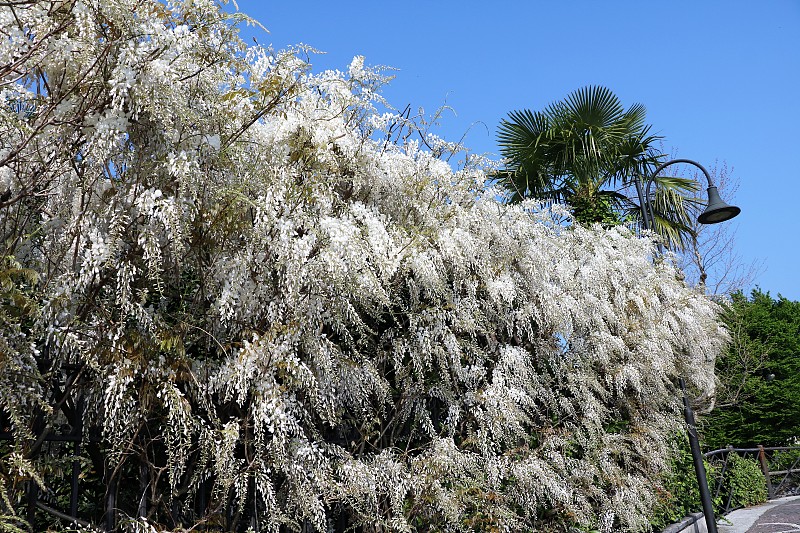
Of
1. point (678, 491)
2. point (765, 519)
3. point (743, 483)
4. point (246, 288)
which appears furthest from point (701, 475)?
point (246, 288)

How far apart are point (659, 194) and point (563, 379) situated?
602 cm

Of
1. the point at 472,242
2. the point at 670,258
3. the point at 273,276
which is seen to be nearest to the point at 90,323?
the point at 273,276

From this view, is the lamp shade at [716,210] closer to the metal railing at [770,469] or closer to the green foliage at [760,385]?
the metal railing at [770,469]

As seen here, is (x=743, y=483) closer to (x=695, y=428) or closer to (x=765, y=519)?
(x=765, y=519)

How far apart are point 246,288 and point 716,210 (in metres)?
6.77

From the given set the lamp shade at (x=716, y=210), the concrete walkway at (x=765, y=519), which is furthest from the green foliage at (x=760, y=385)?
the lamp shade at (x=716, y=210)

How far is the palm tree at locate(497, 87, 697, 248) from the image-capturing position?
9.69 metres

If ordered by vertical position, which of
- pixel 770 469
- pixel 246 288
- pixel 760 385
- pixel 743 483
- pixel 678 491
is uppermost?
pixel 760 385

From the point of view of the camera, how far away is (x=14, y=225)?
3.16m

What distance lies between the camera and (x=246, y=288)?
11.6 ft

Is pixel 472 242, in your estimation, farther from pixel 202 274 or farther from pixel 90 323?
pixel 90 323

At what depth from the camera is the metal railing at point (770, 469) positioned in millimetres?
11055

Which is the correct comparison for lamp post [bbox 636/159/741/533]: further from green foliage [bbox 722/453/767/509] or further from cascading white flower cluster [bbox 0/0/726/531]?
green foliage [bbox 722/453/767/509]

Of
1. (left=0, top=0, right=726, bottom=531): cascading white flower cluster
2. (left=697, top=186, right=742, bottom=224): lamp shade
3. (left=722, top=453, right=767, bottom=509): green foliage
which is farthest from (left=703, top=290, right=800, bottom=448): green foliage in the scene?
(left=0, top=0, right=726, bottom=531): cascading white flower cluster
